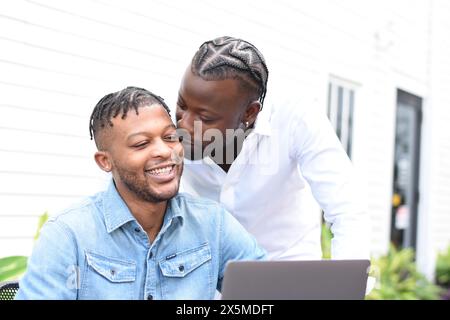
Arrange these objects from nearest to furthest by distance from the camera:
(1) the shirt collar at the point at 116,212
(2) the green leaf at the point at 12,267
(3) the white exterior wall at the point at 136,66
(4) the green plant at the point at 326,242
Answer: (1) the shirt collar at the point at 116,212 < (2) the green leaf at the point at 12,267 < (3) the white exterior wall at the point at 136,66 < (4) the green plant at the point at 326,242

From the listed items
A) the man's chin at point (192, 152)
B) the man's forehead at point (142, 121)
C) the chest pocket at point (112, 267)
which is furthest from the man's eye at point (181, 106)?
the chest pocket at point (112, 267)

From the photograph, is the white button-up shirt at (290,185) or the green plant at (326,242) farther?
the green plant at (326,242)

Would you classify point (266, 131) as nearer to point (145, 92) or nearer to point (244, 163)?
point (244, 163)

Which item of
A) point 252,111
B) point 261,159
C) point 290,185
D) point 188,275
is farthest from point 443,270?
point 188,275

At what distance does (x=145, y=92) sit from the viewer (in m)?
1.61

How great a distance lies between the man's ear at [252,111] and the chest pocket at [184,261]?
1.58ft

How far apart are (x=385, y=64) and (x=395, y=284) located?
1965mm

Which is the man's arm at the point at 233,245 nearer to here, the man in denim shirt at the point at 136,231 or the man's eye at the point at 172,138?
the man in denim shirt at the point at 136,231

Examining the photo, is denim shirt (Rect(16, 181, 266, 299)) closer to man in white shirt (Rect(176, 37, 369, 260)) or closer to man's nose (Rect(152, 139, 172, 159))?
man's nose (Rect(152, 139, 172, 159))

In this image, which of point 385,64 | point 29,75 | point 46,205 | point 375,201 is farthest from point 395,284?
point 29,75

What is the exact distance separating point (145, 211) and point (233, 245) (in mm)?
231

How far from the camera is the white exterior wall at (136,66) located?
3121mm

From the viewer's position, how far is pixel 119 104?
155cm

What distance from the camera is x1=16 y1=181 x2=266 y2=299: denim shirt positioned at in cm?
135
